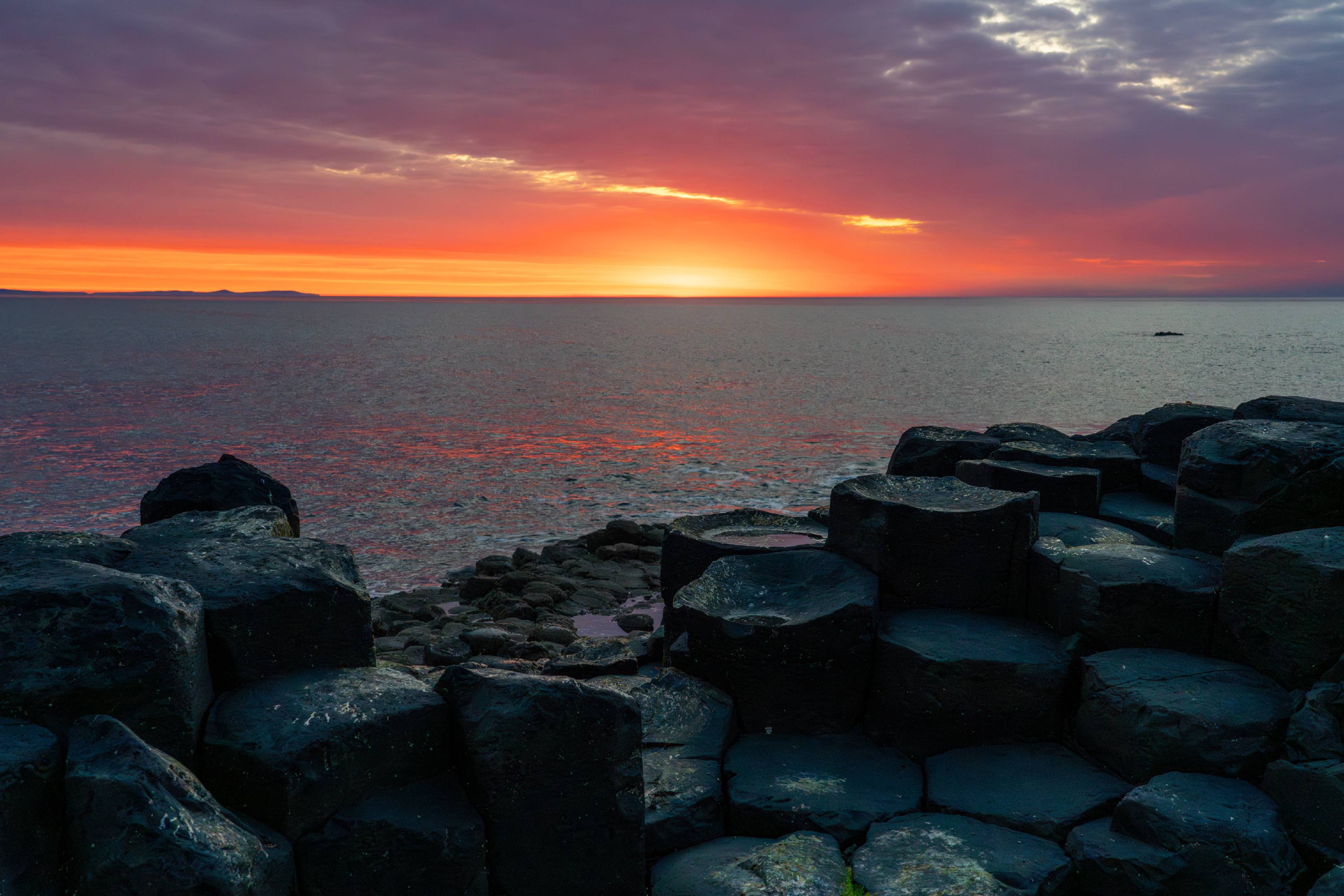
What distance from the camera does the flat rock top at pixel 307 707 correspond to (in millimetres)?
3906

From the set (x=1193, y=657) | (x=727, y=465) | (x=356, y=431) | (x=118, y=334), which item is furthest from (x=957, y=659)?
(x=118, y=334)

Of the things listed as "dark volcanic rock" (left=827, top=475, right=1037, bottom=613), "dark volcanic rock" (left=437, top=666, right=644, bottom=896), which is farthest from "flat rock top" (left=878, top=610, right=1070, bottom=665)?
"dark volcanic rock" (left=437, top=666, right=644, bottom=896)

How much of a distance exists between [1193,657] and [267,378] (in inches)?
1809

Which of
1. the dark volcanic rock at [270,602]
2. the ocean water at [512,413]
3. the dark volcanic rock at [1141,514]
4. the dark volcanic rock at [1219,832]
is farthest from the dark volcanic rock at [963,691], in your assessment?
the ocean water at [512,413]

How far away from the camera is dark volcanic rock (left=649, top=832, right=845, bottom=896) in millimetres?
4805

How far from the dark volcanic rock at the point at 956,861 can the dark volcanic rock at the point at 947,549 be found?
73.5 inches

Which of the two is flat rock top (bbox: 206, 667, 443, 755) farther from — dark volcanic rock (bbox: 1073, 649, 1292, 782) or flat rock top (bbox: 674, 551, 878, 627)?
dark volcanic rock (bbox: 1073, 649, 1292, 782)

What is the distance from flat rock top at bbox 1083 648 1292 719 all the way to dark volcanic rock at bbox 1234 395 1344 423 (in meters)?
5.66

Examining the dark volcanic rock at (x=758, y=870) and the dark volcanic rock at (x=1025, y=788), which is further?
the dark volcanic rock at (x=1025, y=788)

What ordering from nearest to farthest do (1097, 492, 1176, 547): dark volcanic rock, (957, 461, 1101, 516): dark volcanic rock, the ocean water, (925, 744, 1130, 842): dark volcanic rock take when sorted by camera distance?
(925, 744, 1130, 842): dark volcanic rock
(1097, 492, 1176, 547): dark volcanic rock
(957, 461, 1101, 516): dark volcanic rock
the ocean water

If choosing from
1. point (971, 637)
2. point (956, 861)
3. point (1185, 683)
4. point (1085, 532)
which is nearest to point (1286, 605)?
point (1185, 683)

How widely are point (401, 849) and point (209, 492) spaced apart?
436cm

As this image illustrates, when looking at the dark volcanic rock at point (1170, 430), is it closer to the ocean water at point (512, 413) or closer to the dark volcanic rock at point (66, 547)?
the ocean water at point (512, 413)

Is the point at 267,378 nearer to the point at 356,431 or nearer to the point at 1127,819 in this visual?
the point at 356,431
